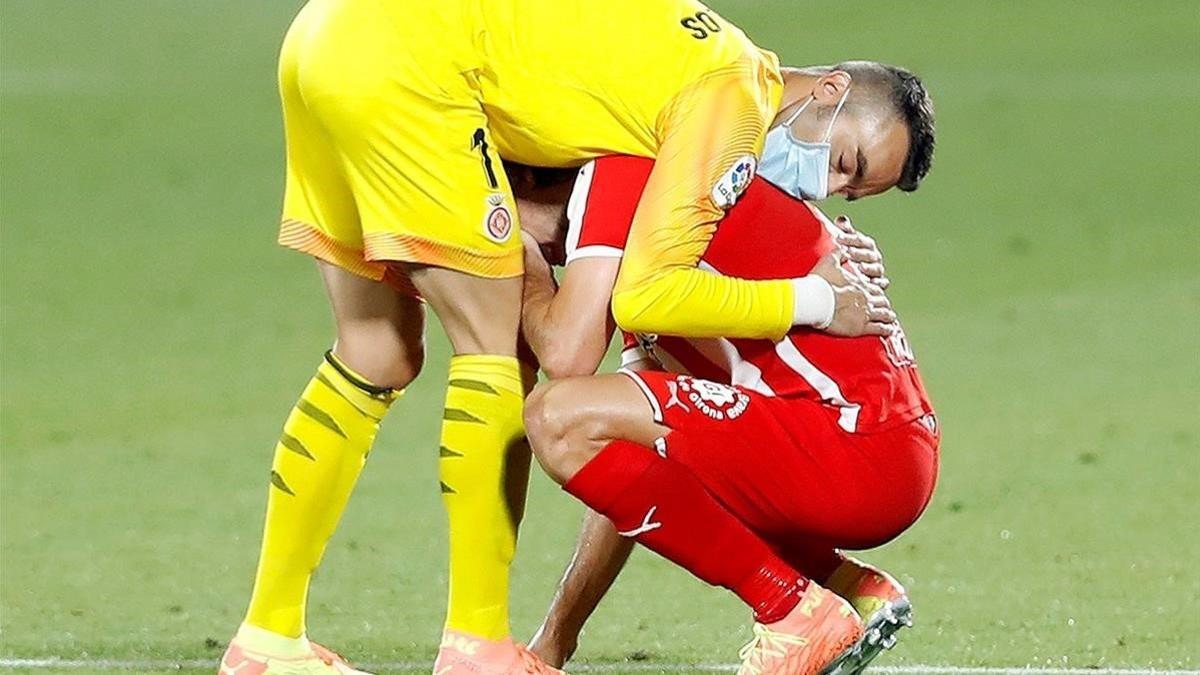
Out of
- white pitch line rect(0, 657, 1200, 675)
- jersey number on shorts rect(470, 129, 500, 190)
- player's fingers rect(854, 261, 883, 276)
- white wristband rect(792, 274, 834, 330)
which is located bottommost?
white pitch line rect(0, 657, 1200, 675)

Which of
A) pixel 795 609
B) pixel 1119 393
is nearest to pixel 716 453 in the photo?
pixel 795 609

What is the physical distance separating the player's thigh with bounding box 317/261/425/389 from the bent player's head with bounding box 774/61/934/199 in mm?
779

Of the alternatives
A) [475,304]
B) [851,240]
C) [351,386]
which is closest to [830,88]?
[851,240]

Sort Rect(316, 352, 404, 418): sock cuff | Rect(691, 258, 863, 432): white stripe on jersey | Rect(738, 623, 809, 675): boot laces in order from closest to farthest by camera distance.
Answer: Rect(738, 623, 809, 675): boot laces < Rect(691, 258, 863, 432): white stripe on jersey < Rect(316, 352, 404, 418): sock cuff

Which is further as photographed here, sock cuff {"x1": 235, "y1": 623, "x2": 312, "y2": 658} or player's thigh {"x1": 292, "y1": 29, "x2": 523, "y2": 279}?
sock cuff {"x1": 235, "y1": 623, "x2": 312, "y2": 658}

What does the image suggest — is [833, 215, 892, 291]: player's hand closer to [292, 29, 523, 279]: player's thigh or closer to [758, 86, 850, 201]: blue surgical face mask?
[758, 86, 850, 201]: blue surgical face mask

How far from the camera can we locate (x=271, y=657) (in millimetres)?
3791

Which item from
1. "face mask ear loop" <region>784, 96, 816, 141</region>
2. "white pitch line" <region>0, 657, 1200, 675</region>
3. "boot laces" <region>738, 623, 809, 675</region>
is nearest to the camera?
"boot laces" <region>738, 623, 809, 675</region>

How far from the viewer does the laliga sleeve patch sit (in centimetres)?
348

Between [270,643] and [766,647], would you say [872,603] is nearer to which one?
[766,647]

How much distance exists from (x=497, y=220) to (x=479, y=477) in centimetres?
44

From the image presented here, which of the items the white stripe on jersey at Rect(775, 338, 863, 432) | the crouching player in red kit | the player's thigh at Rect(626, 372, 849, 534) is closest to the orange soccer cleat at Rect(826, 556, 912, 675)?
the crouching player in red kit

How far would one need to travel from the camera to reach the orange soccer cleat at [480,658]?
358 cm

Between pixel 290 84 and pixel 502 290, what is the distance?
512mm
